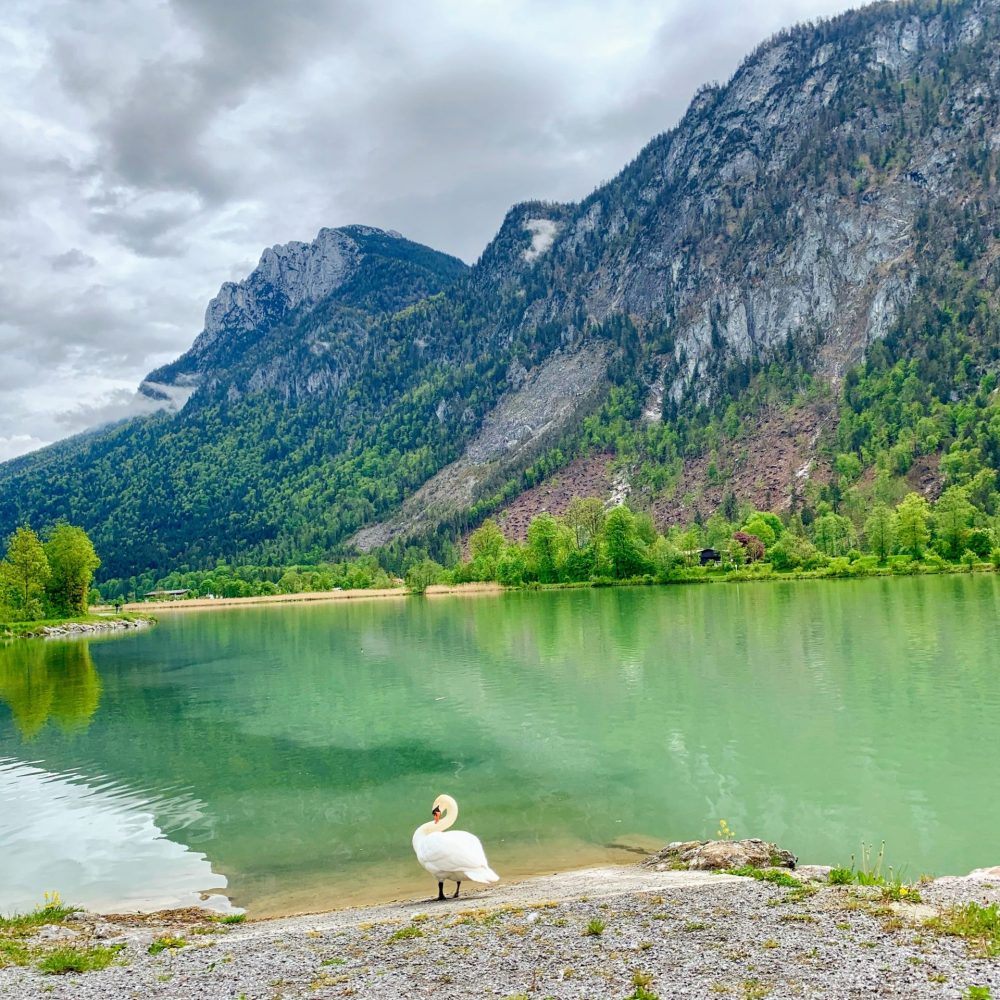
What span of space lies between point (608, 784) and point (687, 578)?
129 meters

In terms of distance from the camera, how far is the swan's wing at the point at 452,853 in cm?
1382

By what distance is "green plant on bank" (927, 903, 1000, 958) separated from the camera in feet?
30.3

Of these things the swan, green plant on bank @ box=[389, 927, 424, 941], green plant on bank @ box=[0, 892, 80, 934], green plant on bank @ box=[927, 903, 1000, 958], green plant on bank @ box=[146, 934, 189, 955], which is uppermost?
green plant on bank @ box=[927, 903, 1000, 958]

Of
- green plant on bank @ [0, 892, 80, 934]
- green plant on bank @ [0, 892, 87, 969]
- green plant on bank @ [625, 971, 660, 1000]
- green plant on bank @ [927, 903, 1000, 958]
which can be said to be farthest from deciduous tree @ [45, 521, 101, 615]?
green plant on bank @ [927, 903, 1000, 958]

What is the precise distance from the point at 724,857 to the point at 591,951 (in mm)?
5895

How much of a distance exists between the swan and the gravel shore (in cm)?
58

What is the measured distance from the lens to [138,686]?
51875 mm

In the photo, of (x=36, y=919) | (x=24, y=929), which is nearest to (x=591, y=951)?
(x=24, y=929)

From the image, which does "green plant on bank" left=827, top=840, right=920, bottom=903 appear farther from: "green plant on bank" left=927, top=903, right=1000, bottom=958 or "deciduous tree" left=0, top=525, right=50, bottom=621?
"deciduous tree" left=0, top=525, right=50, bottom=621

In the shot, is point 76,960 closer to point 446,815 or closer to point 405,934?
point 405,934

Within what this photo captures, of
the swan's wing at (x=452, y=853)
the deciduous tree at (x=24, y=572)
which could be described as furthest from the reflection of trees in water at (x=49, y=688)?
the deciduous tree at (x=24, y=572)

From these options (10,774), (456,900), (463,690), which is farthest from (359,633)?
(456,900)

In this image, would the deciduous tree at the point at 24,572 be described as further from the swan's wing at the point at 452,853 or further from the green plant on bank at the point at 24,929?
the swan's wing at the point at 452,853

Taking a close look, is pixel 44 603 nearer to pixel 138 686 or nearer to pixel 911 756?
pixel 138 686
